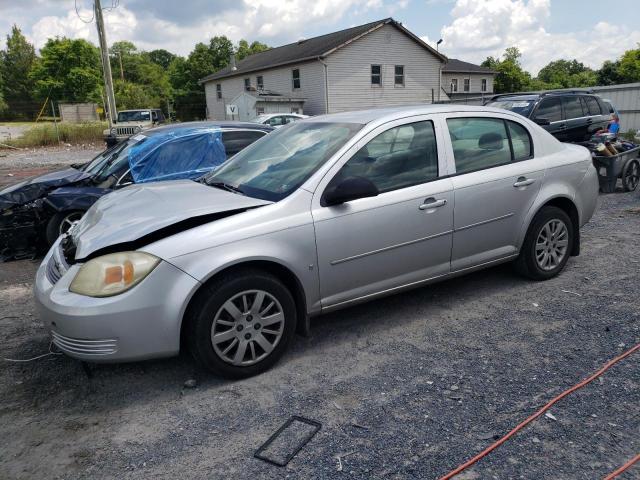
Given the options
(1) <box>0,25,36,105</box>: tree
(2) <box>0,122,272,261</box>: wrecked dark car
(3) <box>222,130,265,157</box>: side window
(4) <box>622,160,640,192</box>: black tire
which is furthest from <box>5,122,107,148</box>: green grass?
(1) <box>0,25,36,105</box>: tree

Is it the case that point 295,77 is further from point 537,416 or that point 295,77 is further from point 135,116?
point 537,416

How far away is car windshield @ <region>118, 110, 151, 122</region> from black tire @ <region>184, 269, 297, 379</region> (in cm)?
2612

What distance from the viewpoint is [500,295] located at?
4.73m

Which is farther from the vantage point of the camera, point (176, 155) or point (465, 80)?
point (465, 80)

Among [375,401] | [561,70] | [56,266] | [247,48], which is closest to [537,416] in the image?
[375,401]

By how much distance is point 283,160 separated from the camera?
4082 millimetres

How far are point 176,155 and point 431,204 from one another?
401 cm

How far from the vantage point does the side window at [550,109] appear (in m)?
10.8

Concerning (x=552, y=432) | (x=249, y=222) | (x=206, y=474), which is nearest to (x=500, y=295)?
(x=552, y=432)

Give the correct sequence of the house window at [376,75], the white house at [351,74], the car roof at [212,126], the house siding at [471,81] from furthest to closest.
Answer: the house siding at [471,81] → the house window at [376,75] → the white house at [351,74] → the car roof at [212,126]

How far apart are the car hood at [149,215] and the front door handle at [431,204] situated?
4.05ft

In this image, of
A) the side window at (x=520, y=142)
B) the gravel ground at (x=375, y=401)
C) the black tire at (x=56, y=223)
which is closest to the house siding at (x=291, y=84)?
the black tire at (x=56, y=223)

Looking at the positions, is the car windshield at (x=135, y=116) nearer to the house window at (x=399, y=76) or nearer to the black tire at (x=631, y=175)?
the house window at (x=399, y=76)

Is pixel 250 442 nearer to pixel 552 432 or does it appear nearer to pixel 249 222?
pixel 249 222
